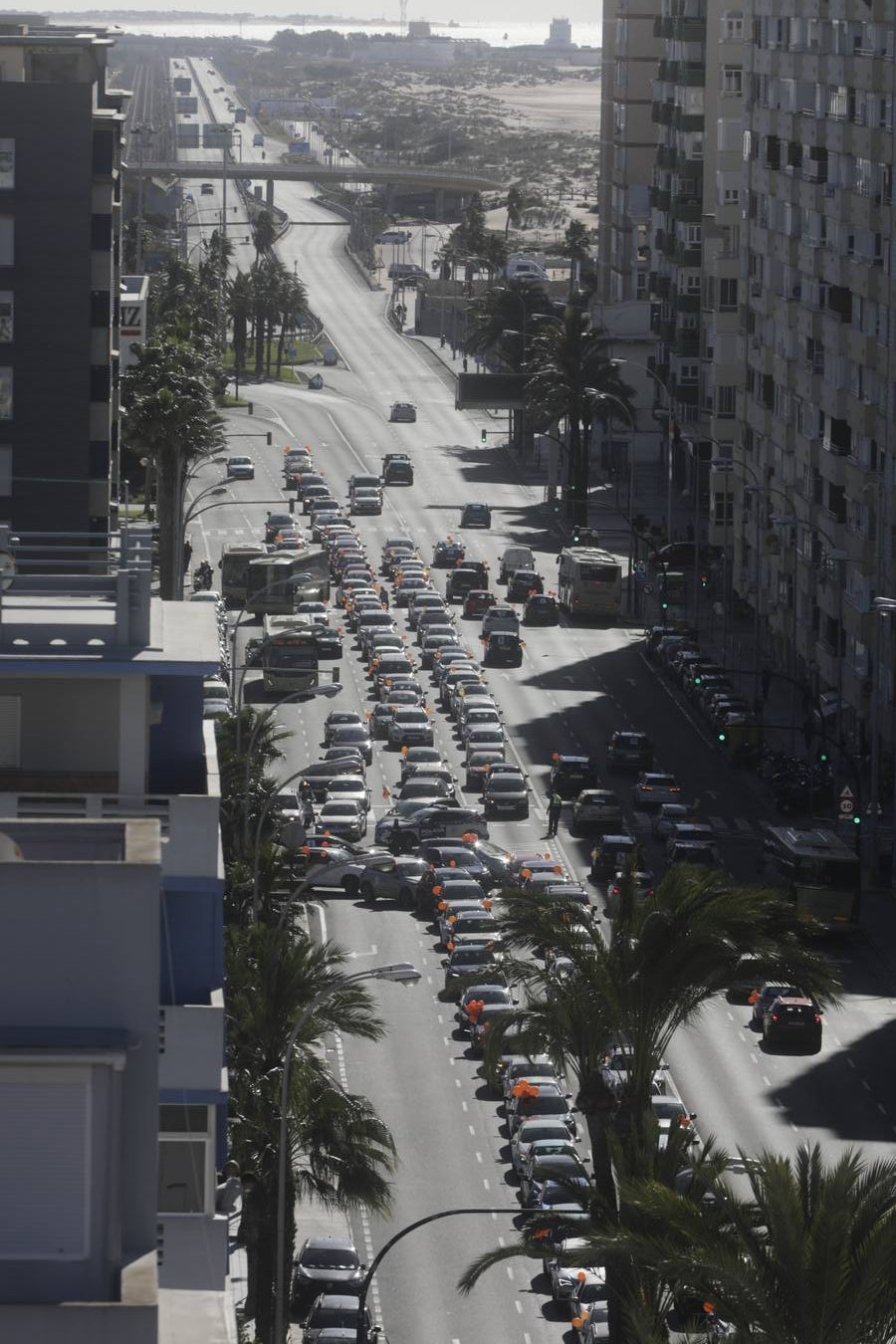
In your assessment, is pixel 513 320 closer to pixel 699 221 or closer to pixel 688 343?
pixel 688 343

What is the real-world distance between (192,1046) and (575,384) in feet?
387

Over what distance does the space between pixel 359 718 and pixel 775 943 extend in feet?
193

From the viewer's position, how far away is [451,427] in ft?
604

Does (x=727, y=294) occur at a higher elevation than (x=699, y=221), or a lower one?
lower

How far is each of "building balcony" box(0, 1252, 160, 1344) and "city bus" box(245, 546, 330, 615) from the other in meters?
99.2

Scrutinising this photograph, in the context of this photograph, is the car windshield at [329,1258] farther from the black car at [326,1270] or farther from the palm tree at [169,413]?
the palm tree at [169,413]

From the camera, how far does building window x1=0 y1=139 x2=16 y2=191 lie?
87.4 m

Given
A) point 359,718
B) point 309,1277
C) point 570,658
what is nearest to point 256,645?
point 359,718

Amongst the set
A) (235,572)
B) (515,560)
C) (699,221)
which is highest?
(699,221)

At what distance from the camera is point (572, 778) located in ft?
305

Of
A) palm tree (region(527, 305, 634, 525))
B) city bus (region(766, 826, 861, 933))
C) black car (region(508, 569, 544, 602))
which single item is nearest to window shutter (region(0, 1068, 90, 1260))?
city bus (region(766, 826, 861, 933))

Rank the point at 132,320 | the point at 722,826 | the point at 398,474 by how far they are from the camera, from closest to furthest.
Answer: the point at 722,826 → the point at 132,320 → the point at 398,474

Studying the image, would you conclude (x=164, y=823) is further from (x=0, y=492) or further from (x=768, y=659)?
(x=768, y=659)

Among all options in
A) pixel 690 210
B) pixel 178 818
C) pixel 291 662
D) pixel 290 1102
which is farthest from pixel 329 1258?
pixel 690 210
